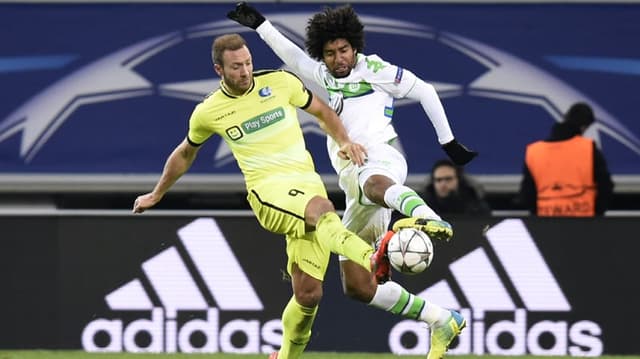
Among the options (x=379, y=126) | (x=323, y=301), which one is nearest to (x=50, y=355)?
(x=323, y=301)

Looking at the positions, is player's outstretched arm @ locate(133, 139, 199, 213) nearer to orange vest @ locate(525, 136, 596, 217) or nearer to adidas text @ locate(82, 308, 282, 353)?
adidas text @ locate(82, 308, 282, 353)

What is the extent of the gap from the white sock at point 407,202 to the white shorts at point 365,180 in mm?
246

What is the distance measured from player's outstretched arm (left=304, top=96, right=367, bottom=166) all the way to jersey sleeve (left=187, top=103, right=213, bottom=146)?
0.60 metres

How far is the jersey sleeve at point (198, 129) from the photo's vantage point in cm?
1016

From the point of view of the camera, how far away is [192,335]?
39.7 feet

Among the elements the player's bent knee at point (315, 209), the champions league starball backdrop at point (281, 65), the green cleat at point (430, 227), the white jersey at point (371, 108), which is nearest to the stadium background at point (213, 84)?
the champions league starball backdrop at point (281, 65)

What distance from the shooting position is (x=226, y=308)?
39.8 ft

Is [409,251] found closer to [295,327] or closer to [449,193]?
[295,327]

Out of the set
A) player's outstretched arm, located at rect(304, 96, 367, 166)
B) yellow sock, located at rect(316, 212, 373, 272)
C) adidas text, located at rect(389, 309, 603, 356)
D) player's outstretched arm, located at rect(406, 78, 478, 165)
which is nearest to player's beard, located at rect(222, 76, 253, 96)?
player's outstretched arm, located at rect(304, 96, 367, 166)

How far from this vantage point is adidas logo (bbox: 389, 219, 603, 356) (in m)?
12.0

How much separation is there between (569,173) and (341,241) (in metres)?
4.16

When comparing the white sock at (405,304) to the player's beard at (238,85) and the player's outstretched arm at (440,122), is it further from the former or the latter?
the player's beard at (238,85)

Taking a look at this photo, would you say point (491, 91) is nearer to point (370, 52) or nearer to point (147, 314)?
point (370, 52)

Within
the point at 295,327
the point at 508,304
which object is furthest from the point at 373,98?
the point at 508,304
